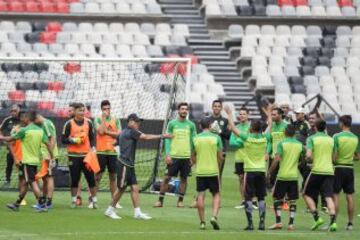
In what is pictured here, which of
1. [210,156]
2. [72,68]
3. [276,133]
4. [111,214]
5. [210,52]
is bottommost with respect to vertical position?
[111,214]

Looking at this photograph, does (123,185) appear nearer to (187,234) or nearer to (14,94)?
(187,234)

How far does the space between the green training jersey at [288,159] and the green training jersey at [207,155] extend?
118 centimetres

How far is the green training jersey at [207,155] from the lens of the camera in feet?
Result: 71.7

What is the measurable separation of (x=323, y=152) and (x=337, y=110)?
22.5m

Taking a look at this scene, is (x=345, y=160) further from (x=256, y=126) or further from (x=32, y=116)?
(x=32, y=116)

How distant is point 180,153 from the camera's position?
2592 cm

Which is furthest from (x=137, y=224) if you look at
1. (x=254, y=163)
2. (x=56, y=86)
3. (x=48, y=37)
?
(x=48, y=37)

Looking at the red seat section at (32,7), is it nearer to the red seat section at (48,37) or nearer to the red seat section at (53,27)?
the red seat section at (53,27)

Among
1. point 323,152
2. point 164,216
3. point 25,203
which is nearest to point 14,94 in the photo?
point 25,203

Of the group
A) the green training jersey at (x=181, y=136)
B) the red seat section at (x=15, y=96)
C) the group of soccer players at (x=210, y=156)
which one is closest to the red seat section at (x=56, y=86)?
the red seat section at (x=15, y=96)

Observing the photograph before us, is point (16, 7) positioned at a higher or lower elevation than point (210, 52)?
higher

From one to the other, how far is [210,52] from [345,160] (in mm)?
25135

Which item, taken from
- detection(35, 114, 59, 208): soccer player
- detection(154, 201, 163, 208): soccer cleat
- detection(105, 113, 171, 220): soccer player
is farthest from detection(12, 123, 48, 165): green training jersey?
detection(154, 201, 163, 208): soccer cleat

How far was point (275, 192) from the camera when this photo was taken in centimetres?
2230
